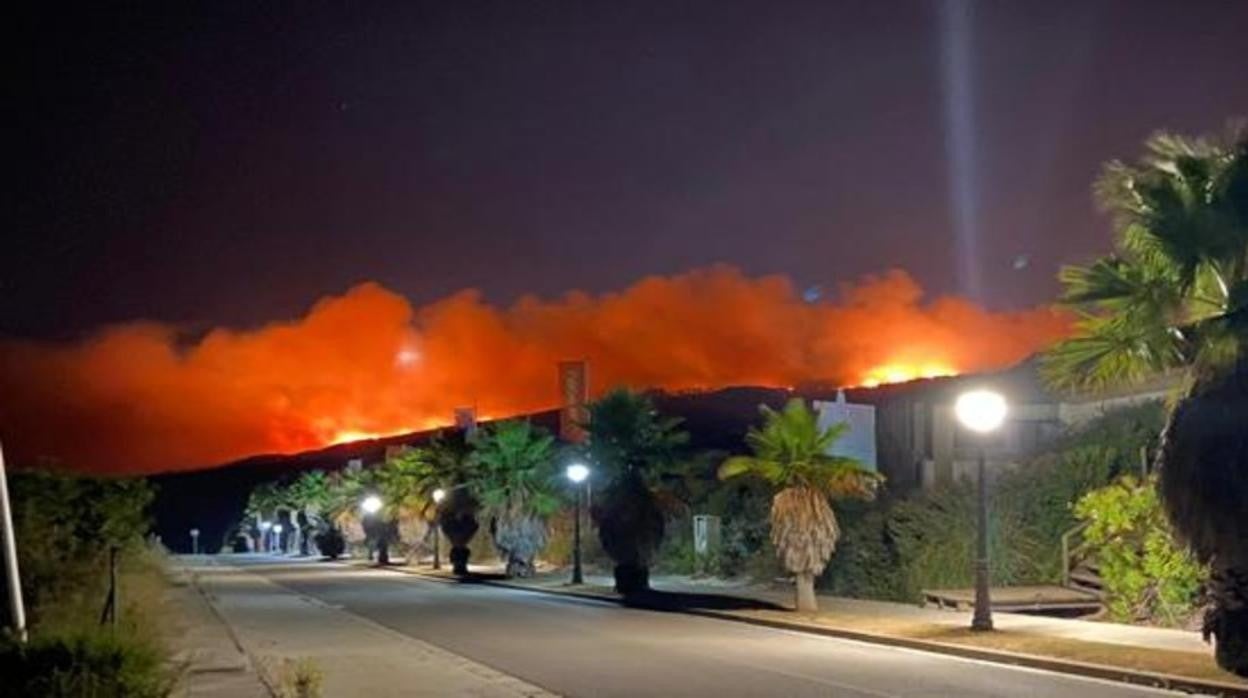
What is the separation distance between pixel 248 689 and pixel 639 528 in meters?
24.2

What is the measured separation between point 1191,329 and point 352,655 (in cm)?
1339

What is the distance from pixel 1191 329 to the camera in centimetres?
2033

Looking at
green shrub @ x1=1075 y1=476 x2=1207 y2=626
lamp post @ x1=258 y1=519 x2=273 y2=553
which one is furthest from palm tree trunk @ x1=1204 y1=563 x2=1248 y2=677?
lamp post @ x1=258 y1=519 x2=273 y2=553

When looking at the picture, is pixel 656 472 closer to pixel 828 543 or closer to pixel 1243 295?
pixel 828 543

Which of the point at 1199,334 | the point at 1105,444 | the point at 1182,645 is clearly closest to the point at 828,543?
the point at 1105,444

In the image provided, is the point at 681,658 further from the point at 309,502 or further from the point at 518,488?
the point at 309,502

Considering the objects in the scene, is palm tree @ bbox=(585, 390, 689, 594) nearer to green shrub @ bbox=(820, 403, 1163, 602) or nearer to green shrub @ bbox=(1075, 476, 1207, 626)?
green shrub @ bbox=(820, 403, 1163, 602)

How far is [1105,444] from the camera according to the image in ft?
111

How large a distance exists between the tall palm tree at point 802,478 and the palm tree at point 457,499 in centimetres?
3005

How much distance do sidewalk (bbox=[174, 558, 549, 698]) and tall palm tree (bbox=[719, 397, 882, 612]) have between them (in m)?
7.96

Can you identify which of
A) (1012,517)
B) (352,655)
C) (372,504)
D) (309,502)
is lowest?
(352,655)

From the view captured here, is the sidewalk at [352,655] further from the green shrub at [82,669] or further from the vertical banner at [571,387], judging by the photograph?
the vertical banner at [571,387]

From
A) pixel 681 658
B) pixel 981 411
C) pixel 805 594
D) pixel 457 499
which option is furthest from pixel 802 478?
pixel 457 499

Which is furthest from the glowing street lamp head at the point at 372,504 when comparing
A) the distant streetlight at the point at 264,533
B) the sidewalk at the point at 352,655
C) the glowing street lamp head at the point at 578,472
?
the distant streetlight at the point at 264,533
